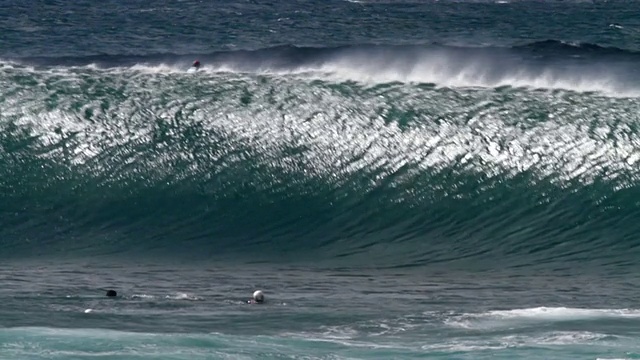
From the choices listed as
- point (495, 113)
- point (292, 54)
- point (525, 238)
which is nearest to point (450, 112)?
point (495, 113)

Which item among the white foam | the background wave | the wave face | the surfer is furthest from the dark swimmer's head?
the background wave

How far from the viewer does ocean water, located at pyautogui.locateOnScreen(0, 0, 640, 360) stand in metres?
20.7

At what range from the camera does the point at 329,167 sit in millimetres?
28641

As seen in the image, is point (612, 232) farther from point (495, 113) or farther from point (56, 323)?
point (56, 323)

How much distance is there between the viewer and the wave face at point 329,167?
86.8 feet

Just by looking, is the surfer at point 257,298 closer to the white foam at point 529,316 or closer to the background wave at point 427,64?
the white foam at point 529,316

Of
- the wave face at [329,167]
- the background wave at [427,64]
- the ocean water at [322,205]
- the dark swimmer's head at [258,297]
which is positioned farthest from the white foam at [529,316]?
the background wave at [427,64]

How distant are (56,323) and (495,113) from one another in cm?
1296

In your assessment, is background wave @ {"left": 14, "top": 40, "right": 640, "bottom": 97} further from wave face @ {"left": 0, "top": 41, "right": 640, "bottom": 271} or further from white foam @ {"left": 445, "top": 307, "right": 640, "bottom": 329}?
white foam @ {"left": 445, "top": 307, "right": 640, "bottom": 329}

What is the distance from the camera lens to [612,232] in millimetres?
26609

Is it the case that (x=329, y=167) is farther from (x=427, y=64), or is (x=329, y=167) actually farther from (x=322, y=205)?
(x=427, y=64)

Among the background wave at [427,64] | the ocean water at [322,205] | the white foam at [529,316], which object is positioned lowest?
the white foam at [529,316]

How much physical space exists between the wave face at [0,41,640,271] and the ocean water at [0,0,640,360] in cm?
6

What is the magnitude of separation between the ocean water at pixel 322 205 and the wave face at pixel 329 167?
55mm
